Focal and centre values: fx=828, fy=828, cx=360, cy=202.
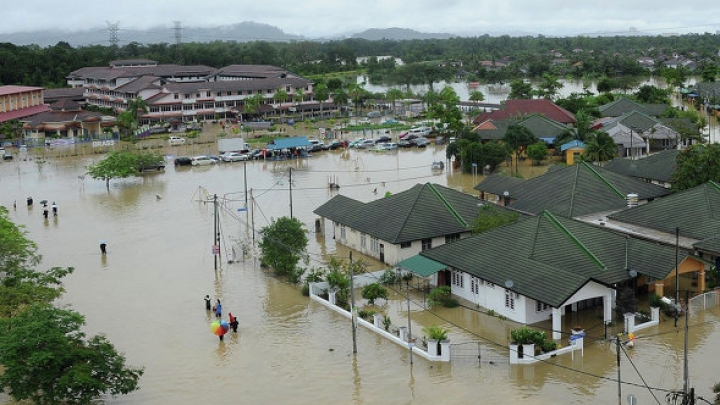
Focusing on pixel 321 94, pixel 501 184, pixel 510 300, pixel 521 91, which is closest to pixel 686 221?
pixel 510 300

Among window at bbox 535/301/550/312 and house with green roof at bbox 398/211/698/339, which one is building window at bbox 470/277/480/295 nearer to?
house with green roof at bbox 398/211/698/339

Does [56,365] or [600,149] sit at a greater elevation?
[600,149]

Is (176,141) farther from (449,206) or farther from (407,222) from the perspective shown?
(407,222)

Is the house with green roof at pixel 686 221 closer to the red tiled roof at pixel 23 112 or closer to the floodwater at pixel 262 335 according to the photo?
the floodwater at pixel 262 335

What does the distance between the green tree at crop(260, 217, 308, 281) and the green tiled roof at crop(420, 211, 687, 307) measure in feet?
13.3

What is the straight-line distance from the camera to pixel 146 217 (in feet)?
101

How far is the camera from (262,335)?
18281 millimetres

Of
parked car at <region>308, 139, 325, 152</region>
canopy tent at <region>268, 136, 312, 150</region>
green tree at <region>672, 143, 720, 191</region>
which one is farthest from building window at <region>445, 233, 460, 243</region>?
parked car at <region>308, 139, 325, 152</region>

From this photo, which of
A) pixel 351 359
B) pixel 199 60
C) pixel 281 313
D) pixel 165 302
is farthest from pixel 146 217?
pixel 199 60

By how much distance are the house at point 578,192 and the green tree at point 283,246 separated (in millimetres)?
7532

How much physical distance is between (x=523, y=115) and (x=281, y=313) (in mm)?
29740

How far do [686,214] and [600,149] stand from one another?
45.6ft

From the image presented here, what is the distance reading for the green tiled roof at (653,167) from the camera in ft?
96.5

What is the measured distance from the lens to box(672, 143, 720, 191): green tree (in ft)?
84.9
